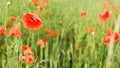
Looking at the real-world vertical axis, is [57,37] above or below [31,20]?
below

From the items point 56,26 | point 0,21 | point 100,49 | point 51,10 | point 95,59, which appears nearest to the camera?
point 95,59

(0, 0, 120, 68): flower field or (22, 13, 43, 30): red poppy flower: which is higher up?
(22, 13, 43, 30): red poppy flower

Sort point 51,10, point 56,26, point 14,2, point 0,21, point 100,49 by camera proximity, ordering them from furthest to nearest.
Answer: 1. point 51,10
2. point 14,2
3. point 56,26
4. point 0,21
5. point 100,49

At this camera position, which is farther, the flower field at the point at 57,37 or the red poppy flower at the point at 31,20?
the flower field at the point at 57,37

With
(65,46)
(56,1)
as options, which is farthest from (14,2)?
(56,1)

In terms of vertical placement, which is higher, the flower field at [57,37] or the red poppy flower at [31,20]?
the red poppy flower at [31,20]

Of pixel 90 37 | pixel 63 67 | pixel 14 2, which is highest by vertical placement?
pixel 14 2

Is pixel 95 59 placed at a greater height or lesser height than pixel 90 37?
lesser

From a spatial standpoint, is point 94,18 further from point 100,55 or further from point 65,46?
point 100,55

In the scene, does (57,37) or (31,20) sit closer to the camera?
(31,20)

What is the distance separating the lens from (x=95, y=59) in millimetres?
1868

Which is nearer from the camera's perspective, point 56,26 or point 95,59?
point 95,59

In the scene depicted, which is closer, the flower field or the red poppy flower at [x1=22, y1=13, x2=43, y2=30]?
the red poppy flower at [x1=22, y1=13, x2=43, y2=30]

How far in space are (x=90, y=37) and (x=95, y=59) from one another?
→ 0.53 ft
